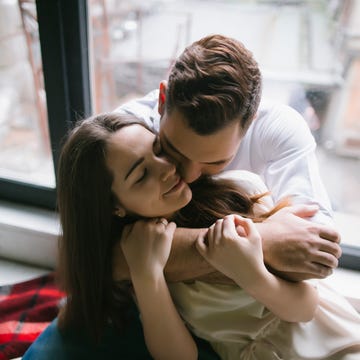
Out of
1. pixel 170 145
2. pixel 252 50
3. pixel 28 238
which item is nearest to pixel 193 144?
pixel 170 145

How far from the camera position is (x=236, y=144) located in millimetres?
735

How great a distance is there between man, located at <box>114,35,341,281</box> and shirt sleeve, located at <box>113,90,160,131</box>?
13 millimetres

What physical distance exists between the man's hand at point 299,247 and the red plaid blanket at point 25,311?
74cm

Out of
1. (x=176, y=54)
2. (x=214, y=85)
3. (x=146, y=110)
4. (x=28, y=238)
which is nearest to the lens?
(x=214, y=85)

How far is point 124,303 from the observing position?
945 millimetres

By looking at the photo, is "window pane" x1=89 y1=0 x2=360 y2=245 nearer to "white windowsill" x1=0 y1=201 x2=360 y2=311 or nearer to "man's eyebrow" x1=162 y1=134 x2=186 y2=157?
"white windowsill" x1=0 y1=201 x2=360 y2=311

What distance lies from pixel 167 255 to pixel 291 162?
320 mm

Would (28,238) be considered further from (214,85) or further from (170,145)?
(214,85)

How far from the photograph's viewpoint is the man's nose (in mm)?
735

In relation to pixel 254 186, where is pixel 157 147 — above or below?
above

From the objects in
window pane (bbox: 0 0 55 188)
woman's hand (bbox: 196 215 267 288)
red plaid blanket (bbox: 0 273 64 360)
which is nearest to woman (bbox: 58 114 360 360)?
woman's hand (bbox: 196 215 267 288)

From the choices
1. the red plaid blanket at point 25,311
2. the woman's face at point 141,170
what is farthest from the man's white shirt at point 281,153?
the red plaid blanket at point 25,311

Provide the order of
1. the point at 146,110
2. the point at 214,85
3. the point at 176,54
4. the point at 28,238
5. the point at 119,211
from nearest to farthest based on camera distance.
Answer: the point at 214,85 < the point at 119,211 < the point at 146,110 < the point at 176,54 < the point at 28,238

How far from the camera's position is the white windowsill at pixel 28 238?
126 centimetres
